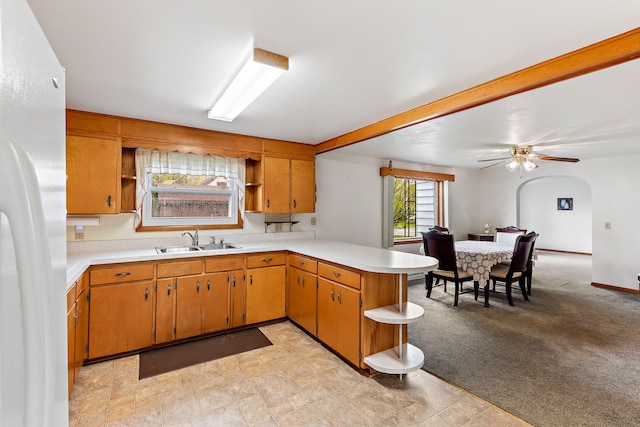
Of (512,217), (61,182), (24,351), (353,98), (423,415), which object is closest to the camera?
(24,351)

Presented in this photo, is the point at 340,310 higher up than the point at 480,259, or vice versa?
the point at 480,259

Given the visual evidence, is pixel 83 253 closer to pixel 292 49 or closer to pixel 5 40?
pixel 292 49

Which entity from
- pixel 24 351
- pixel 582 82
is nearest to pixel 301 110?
pixel 582 82

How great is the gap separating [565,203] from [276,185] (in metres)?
9.14

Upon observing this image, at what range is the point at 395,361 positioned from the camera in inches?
91.4

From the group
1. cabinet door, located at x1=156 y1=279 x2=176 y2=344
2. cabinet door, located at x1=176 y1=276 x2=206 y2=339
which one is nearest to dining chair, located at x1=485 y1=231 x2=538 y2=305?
cabinet door, located at x1=176 y1=276 x2=206 y2=339

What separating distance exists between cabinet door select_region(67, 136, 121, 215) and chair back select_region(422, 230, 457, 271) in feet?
12.3

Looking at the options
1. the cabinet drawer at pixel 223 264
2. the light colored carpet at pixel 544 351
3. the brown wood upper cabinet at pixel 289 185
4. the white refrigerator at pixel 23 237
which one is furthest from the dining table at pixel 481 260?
the white refrigerator at pixel 23 237

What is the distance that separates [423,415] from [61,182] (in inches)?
88.0

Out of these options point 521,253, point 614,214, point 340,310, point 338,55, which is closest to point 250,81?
point 338,55

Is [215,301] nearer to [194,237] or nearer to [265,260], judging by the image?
[265,260]

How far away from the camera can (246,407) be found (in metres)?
2.04

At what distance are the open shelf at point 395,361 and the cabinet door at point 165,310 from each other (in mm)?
1819

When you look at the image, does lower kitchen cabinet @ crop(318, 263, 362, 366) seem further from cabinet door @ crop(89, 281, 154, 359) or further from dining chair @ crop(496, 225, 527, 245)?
dining chair @ crop(496, 225, 527, 245)
